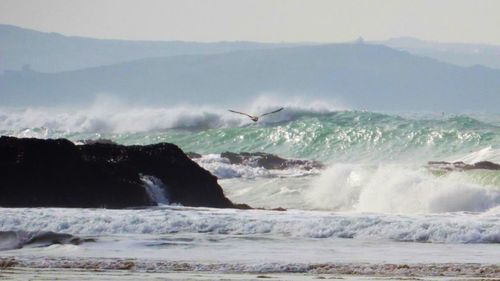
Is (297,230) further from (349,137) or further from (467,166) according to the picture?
(349,137)

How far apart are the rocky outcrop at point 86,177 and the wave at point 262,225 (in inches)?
60.8

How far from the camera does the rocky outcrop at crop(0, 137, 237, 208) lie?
23.2 meters

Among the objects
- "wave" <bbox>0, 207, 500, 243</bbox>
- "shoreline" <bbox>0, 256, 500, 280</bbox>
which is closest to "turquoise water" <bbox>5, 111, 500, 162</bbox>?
"wave" <bbox>0, 207, 500, 243</bbox>

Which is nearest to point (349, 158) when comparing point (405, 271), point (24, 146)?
point (24, 146)

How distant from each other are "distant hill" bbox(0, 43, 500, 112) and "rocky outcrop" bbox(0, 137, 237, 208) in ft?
466

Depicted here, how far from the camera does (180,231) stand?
67.0 ft

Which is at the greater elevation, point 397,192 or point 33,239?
point 33,239

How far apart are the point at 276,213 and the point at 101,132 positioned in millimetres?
48449

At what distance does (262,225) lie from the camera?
2075cm

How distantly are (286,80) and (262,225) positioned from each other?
155 meters

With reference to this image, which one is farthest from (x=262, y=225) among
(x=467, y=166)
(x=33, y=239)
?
(x=467, y=166)

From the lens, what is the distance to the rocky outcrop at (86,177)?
23.2 meters

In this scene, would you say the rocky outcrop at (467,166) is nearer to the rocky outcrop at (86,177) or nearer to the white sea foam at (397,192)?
the white sea foam at (397,192)

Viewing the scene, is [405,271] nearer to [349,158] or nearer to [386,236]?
[386,236]
